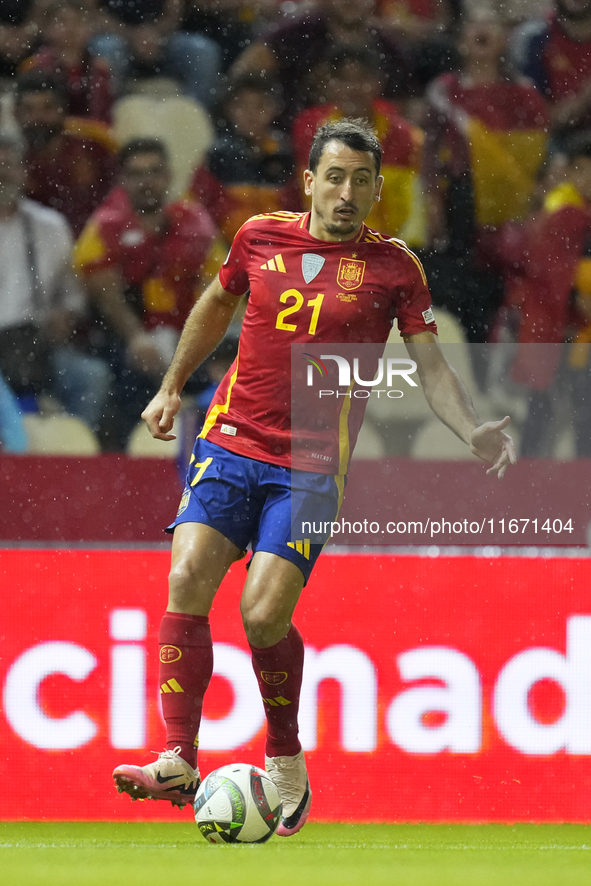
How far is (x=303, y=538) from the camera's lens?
130 inches

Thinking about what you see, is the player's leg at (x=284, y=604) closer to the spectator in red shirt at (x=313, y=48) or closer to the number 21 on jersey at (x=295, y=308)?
the number 21 on jersey at (x=295, y=308)

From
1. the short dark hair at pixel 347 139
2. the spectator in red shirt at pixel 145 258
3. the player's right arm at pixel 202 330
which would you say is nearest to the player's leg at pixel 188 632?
the player's right arm at pixel 202 330

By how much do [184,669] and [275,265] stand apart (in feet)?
3.61

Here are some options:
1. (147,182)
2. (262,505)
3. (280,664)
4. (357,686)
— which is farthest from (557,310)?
(280,664)

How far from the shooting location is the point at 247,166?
18.2ft

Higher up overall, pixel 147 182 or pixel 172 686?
pixel 147 182

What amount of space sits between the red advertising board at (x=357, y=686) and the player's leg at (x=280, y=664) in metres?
0.55

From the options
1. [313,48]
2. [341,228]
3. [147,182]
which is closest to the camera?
[341,228]

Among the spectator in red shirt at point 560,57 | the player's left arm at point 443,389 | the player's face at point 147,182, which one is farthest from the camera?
the spectator in red shirt at point 560,57

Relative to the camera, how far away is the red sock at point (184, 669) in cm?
326

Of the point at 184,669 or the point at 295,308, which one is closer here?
the point at 184,669

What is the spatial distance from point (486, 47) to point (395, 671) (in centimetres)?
304

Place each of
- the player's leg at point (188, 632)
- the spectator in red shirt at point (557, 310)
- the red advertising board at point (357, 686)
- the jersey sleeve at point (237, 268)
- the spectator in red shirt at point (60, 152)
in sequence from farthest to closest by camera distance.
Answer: the spectator in red shirt at point (60, 152) → the spectator in red shirt at point (557, 310) → the red advertising board at point (357, 686) → the jersey sleeve at point (237, 268) → the player's leg at point (188, 632)

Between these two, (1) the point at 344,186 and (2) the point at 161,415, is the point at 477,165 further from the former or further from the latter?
(2) the point at 161,415
